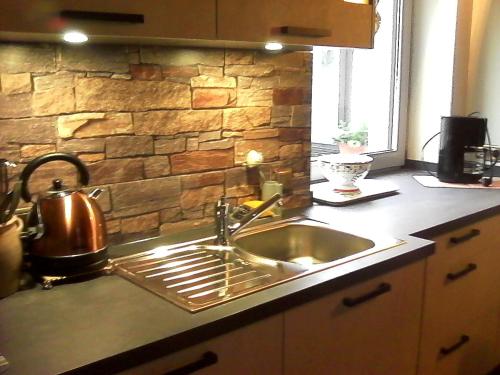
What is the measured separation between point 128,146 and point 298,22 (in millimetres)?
613

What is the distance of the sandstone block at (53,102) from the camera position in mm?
1511

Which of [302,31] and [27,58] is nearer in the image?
[27,58]

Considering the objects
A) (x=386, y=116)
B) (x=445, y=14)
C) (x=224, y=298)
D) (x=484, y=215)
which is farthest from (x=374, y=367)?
(x=445, y=14)

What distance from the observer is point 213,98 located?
1.88m

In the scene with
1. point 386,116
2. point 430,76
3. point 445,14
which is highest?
point 445,14

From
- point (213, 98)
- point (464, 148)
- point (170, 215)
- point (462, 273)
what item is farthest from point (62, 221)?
point (464, 148)

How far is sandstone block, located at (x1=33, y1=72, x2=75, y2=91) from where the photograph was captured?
1.50 meters

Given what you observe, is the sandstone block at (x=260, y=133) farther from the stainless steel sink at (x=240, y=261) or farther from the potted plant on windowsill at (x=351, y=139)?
the potted plant on windowsill at (x=351, y=139)

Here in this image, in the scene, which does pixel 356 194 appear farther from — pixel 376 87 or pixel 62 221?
pixel 62 221

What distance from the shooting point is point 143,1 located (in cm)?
133

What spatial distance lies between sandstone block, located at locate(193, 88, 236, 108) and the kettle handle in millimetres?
467

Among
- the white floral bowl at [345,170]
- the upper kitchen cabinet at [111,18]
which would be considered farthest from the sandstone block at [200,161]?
the white floral bowl at [345,170]

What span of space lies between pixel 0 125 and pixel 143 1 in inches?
19.2

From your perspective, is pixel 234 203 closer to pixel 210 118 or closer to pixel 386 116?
pixel 210 118
